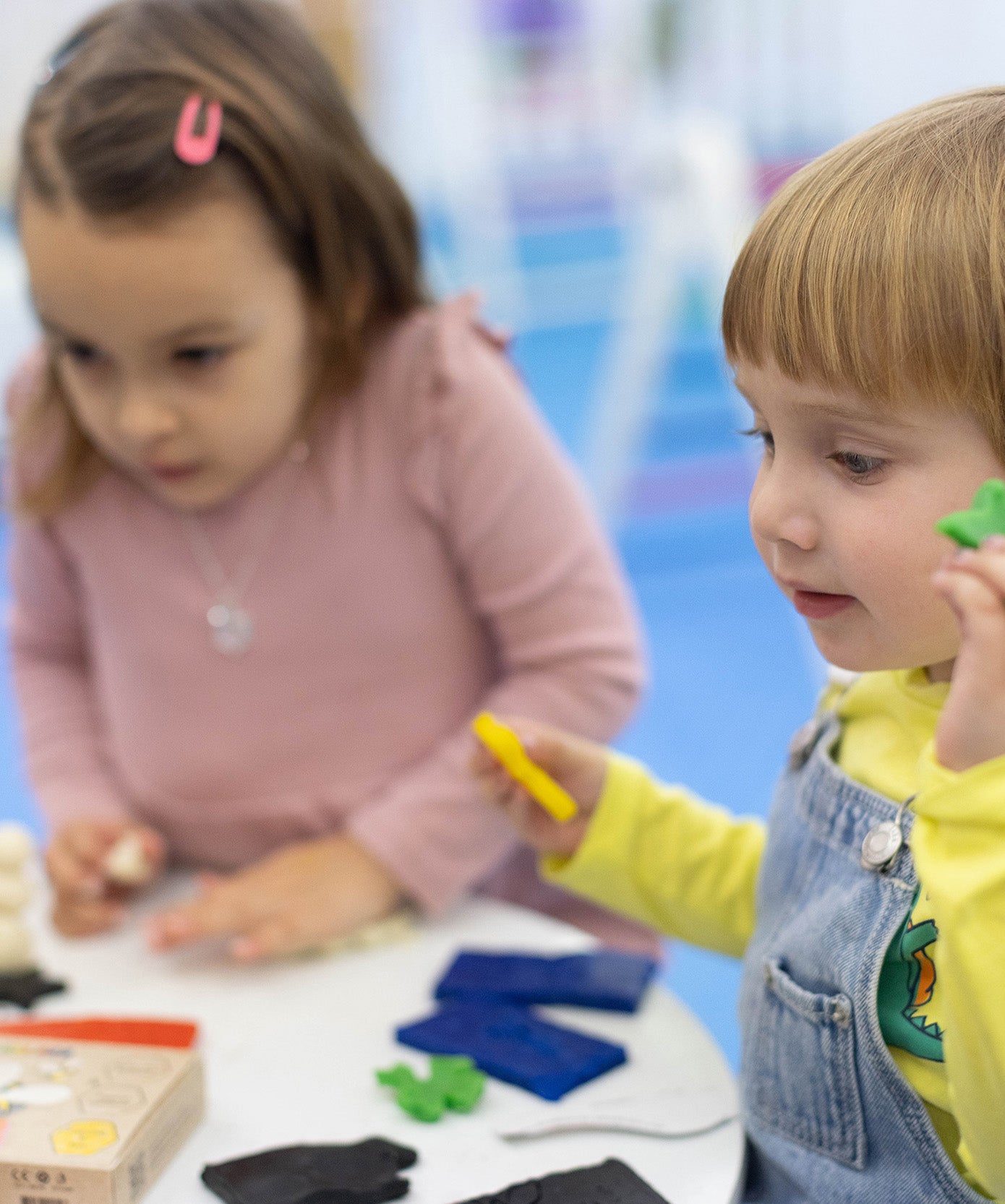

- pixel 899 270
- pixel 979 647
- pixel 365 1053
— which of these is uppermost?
pixel 899 270

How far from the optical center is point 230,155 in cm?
83

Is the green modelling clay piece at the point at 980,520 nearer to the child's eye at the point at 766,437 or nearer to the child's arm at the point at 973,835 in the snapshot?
the child's arm at the point at 973,835

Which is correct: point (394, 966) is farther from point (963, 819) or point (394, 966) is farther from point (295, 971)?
point (963, 819)

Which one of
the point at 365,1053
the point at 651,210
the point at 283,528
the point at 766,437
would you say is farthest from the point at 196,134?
the point at 651,210

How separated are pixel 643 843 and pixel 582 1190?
0.67 ft

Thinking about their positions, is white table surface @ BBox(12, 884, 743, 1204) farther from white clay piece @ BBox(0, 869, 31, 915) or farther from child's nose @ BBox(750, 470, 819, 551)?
child's nose @ BBox(750, 470, 819, 551)

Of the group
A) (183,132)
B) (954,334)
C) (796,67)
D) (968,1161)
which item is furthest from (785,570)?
(796,67)

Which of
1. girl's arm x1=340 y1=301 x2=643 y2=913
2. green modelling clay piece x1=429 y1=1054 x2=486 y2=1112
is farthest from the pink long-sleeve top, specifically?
green modelling clay piece x1=429 y1=1054 x2=486 y2=1112

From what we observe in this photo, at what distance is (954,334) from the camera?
1.65 ft

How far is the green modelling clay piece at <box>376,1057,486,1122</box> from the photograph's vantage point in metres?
0.62

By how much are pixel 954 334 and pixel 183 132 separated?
19.4 inches

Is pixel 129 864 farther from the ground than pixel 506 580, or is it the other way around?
pixel 506 580

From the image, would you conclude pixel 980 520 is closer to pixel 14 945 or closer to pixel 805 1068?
pixel 805 1068

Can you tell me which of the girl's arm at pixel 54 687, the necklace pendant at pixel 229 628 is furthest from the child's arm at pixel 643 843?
the girl's arm at pixel 54 687
